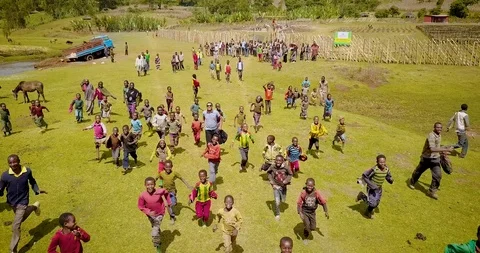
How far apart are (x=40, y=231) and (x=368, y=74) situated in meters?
29.7

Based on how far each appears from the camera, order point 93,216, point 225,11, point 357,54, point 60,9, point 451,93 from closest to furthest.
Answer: point 93,216, point 451,93, point 357,54, point 60,9, point 225,11

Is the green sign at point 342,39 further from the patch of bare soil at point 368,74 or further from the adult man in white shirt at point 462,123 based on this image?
the adult man in white shirt at point 462,123

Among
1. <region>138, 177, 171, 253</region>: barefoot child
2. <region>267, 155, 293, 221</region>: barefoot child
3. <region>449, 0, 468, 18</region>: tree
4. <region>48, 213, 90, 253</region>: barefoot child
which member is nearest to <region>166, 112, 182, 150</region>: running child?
<region>267, 155, 293, 221</region>: barefoot child

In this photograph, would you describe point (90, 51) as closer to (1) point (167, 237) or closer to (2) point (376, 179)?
(1) point (167, 237)

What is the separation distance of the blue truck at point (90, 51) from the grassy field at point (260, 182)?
44.9 ft

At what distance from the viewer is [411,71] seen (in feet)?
110

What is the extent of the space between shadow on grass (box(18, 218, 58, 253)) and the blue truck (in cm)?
3372

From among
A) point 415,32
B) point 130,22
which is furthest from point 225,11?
point 415,32

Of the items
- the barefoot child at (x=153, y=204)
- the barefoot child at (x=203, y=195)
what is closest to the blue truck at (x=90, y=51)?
the barefoot child at (x=203, y=195)

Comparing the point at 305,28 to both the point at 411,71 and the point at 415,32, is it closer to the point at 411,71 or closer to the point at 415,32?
the point at 415,32

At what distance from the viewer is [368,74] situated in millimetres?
32469

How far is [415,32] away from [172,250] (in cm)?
6373

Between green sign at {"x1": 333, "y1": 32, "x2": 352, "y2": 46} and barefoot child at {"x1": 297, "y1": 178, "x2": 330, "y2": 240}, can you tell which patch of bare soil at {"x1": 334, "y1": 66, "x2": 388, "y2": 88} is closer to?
green sign at {"x1": 333, "y1": 32, "x2": 352, "y2": 46}

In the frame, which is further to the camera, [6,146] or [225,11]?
[225,11]
